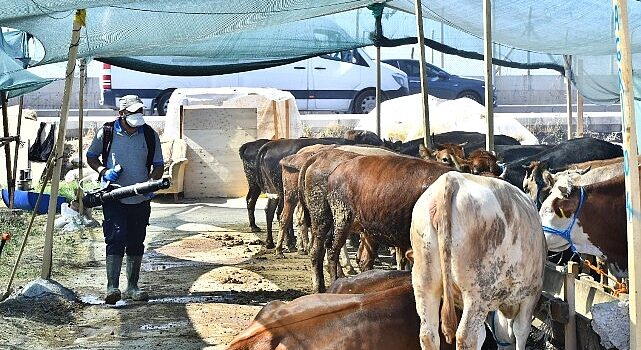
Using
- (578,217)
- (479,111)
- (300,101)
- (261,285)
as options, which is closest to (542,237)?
(578,217)

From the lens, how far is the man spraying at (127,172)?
8.78 meters

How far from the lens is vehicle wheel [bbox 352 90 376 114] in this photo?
82.8ft

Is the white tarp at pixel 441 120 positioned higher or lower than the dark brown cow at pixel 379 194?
higher

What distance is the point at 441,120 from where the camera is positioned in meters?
18.4

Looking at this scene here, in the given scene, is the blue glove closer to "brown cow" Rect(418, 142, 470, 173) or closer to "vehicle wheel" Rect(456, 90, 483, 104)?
"brown cow" Rect(418, 142, 470, 173)

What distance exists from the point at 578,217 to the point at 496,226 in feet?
4.44

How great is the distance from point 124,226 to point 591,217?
4.15m

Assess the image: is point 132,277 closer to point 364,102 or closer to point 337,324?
point 337,324

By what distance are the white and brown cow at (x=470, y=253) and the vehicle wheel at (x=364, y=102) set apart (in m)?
19.8

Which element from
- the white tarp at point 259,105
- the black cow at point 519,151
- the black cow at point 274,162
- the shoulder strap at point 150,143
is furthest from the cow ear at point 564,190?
the white tarp at point 259,105

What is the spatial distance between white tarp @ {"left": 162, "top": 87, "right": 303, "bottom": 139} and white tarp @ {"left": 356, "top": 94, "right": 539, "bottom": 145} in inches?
68.9

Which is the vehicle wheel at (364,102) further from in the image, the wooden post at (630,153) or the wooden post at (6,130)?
the wooden post at (630,153)

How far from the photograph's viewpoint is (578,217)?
21.2 ft

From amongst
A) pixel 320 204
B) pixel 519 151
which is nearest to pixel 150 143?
pixel 320 204
